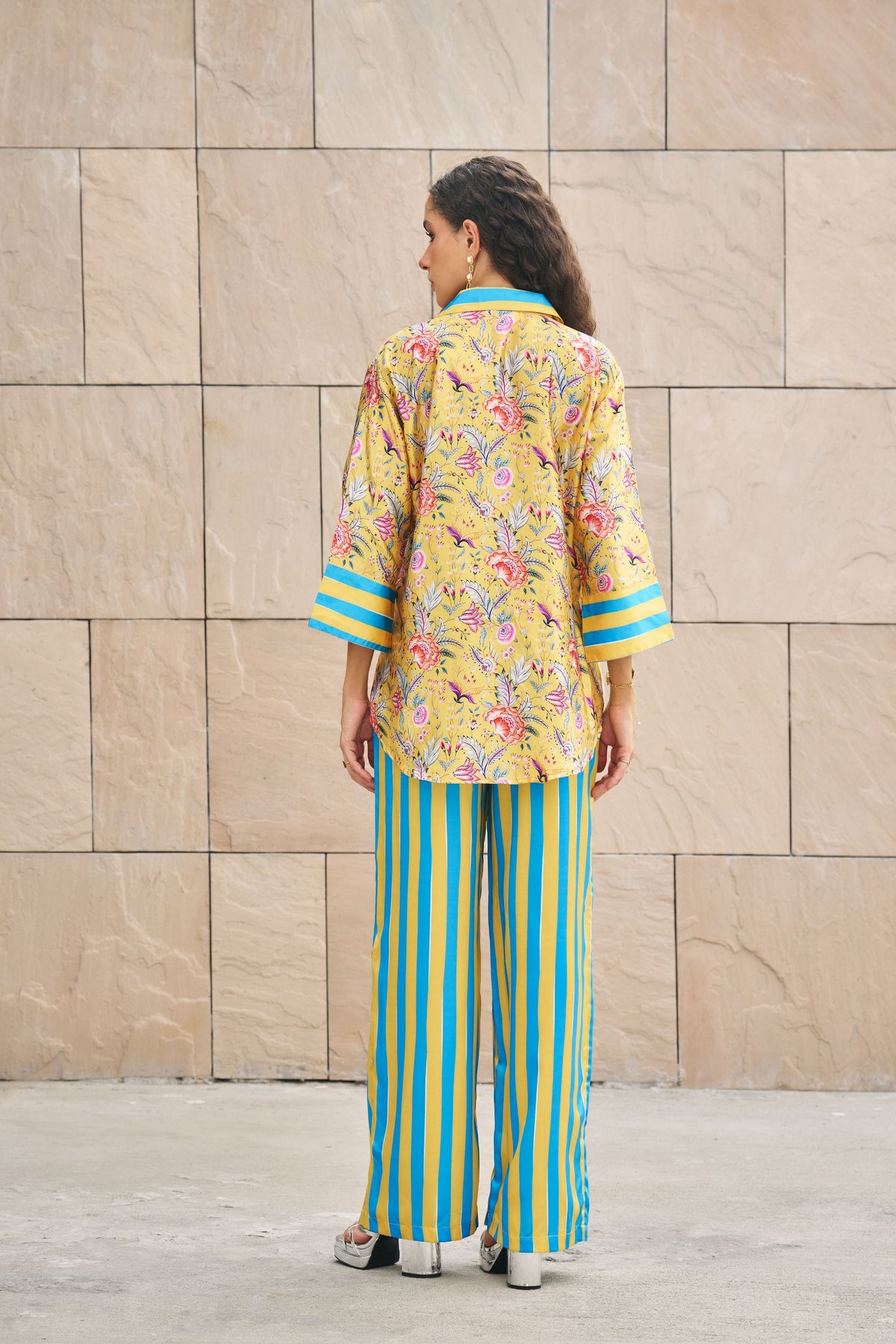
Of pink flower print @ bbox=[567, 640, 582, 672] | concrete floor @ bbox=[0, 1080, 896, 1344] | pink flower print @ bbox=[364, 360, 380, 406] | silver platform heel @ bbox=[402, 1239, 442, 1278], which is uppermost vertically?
pink flower print @ bbox=[364, 360, 380, 406]

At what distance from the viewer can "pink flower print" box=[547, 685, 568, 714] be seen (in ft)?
7.62

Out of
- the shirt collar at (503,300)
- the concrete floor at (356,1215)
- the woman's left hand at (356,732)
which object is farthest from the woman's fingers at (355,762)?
the concrete floor at (356,1215)

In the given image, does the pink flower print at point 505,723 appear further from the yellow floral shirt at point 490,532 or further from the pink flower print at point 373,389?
the pink flower print at point 373,389

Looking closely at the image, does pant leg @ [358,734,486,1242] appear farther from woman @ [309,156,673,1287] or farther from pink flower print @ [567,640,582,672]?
pink flower print @ [567,640,582,672]

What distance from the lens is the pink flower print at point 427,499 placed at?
2.32 metres

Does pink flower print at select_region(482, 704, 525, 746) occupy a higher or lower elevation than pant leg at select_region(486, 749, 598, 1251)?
higher

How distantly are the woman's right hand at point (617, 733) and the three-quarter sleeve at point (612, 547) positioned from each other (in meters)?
0.12

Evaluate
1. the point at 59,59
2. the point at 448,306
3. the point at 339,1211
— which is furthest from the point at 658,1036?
the point at 59,59

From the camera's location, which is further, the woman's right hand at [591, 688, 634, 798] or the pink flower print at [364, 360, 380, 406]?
the woman's right hand at [591, 688, 634, 798]

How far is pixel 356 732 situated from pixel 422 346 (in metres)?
0.68

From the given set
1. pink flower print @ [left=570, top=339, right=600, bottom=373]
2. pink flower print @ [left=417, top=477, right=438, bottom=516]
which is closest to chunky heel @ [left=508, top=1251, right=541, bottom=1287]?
pink flower print @ [left=417, top=477, right=438, bottom=516]

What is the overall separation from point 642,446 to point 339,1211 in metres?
2.04

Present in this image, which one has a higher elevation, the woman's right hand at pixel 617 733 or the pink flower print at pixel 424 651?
the pink flower print at pixel 424 651

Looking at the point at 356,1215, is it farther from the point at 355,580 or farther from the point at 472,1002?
the point at 355,580
